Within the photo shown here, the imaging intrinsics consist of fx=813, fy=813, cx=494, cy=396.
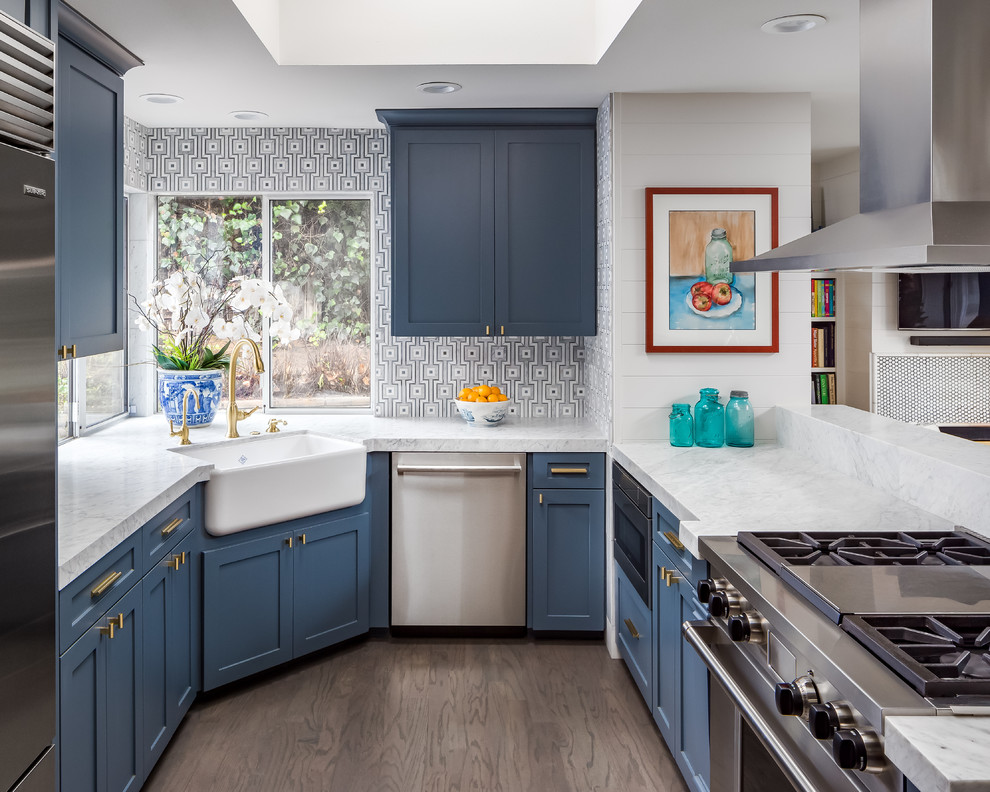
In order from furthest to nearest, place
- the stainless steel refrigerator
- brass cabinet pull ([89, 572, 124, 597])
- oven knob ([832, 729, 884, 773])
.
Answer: brass cabinet pull ([89, 572, 124, 597])
the stainless steel refrigerator
oven knob ([832, 729, 884, 773])

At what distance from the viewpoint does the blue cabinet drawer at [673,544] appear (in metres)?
2.15

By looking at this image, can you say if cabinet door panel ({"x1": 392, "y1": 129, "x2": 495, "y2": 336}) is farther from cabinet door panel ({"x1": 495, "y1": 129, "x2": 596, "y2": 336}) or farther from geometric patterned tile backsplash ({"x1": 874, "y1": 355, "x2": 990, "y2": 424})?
geometric patterned tile backsplash ({"x1": 874, "y1": 355, "x2": 990, "y2": 424})

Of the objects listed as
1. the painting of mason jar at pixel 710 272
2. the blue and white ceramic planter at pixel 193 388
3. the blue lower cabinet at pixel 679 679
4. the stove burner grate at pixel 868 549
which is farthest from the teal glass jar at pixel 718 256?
the blue and white ceramic planter at pixel 193 388

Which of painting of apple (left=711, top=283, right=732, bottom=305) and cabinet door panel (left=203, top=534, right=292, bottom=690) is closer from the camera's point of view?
cabinet door panel (left=203, top=534, right=292, bottom=690)

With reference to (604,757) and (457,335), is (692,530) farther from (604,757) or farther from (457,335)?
(457,335)

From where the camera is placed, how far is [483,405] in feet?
12.0

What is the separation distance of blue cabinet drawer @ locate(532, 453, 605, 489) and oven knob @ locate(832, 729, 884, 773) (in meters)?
2.28

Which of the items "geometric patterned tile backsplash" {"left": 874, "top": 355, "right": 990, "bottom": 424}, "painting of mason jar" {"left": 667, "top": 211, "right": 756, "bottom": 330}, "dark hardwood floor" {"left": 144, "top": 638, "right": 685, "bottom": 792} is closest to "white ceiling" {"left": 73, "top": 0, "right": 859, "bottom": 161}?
"painting of mason jar" {"left": 667, "top": 211, "right": 756, "bottom": 330}

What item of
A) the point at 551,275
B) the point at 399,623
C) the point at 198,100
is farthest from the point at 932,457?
the point at 198,100

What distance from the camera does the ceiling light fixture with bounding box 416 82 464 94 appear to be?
3156 mm

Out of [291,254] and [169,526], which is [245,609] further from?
[291,254]

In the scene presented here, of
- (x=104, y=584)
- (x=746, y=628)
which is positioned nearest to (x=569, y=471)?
(x=746, y=628)

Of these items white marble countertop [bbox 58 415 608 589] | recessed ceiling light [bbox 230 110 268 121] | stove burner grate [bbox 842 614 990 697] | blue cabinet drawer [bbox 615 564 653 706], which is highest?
recessed ceiling light [bbox 230 110 268 121]

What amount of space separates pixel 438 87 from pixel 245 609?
212cm
